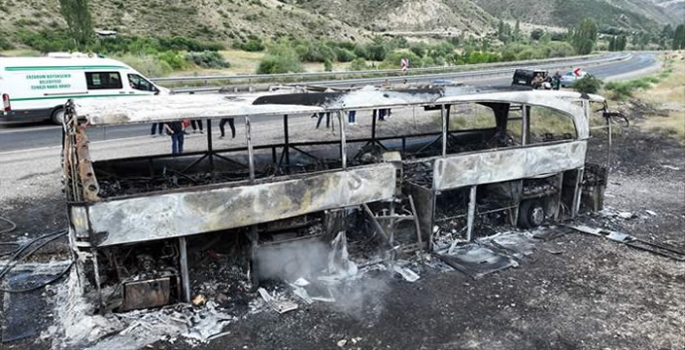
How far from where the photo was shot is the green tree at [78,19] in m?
29.6

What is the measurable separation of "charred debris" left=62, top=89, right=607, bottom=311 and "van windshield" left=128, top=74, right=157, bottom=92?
1138 cm

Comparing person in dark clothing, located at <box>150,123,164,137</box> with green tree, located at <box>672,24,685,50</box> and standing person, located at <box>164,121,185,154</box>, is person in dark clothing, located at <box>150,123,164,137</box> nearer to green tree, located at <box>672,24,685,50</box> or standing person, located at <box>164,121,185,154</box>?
standing person, located at <box>164,121,185,154</box>

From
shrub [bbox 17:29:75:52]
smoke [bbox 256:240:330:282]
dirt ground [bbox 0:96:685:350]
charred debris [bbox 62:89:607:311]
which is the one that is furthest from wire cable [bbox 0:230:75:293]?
shrub [bbox 17:29:75:52]

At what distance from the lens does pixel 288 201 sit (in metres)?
7.28

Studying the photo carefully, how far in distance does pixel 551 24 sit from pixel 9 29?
126075mm

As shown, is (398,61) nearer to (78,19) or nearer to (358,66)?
(358,66)

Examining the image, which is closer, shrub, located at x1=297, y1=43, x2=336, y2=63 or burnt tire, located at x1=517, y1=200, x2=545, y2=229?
burnt tire, located at x1=517, y1=200, x2=545, y2=229

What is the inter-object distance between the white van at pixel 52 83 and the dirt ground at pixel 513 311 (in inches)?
344

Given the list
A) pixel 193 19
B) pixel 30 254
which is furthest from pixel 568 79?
pixel 193 19

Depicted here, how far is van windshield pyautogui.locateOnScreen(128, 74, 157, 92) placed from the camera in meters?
18.8

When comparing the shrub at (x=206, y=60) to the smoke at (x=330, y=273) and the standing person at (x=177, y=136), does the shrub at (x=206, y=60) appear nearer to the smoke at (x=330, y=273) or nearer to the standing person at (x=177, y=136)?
the standing person at (x=177, y=136)

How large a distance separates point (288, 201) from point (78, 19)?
29159 mm

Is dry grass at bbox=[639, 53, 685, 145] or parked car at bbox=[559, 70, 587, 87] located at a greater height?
parked car at bbox=[559, 70, 587, 87]

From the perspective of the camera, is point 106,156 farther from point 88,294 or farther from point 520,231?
point 520,231
